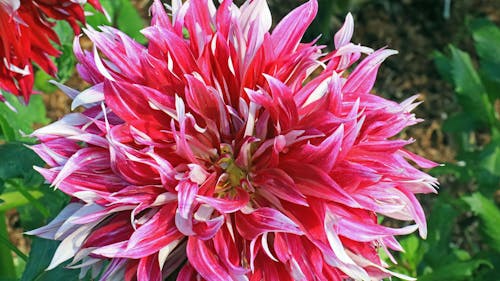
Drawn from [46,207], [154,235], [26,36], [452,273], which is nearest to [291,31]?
[154,235]

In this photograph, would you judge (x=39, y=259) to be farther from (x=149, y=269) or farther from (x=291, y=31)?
(x=291, y=31)

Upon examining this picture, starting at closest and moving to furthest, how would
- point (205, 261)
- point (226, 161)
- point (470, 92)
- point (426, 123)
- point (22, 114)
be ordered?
point (205, 261) → point (226, 161) → point (22, 114) → point (470, 92) → point (426, 123)

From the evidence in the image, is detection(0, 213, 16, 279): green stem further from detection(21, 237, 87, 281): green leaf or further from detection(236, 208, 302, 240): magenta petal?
detection(236, 208, 302, 240): magenta petal

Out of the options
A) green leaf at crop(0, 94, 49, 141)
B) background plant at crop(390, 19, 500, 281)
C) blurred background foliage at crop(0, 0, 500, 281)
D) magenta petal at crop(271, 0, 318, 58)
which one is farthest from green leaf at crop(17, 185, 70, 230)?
background plant at crop(390, 19, 500, 281)

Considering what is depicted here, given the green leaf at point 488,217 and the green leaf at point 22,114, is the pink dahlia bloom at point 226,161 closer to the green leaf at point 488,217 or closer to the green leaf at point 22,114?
the green leaf at point 22,114

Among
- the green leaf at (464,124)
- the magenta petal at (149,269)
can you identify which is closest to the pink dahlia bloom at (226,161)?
the magenta petal at (149,269)

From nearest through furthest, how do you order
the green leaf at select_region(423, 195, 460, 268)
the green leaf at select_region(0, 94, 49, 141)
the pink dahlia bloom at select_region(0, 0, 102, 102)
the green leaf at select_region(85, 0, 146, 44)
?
the pink dahlia bloom at select_region(0, 0, 102, 102)
the green leaf at select_region(0, 94, 49, 141)
the green leaf at select_region(423, 195, 460, 268)
the green leaf at select_region(85, 0, 146, 44)
